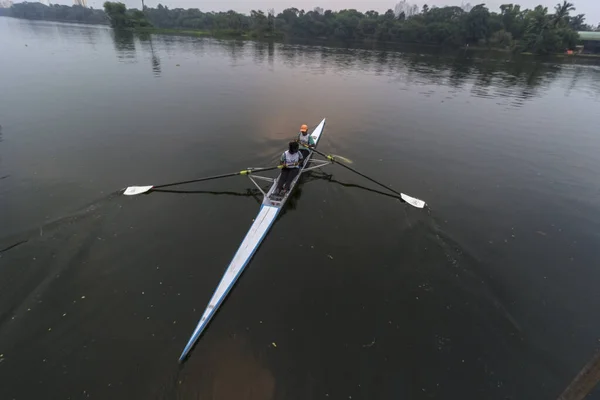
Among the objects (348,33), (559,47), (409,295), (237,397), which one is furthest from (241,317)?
(348,33)

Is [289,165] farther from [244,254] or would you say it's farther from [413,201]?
[413,201]

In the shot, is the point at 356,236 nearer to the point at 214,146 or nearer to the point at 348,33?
the point at 214,146

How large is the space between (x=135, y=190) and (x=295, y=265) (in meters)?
8.71

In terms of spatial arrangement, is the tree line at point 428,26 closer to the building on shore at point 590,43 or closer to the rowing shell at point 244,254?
the building on shore at point 590,43

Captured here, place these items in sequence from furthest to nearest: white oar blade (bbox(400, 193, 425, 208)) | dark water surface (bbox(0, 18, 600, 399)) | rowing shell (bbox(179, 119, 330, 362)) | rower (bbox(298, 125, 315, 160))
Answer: rower (bbox(298, 125, 315, 160)) < white oar blade (bbox(400, 193, 425, 208)) < rowing shell (bbox(179, 119, 330, 362)) < dark water surface (bbox(0, 18, 600, 399))

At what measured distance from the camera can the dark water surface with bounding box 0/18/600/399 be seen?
7590 millimetres

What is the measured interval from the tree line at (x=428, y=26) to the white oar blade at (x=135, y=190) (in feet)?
400

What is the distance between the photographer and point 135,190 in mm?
14055

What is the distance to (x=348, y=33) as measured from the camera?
425 ft

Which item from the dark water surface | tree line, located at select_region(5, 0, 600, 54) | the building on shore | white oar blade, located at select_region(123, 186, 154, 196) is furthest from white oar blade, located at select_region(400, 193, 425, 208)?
the building on shore

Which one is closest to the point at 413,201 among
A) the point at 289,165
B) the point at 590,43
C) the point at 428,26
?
the point at 289,165

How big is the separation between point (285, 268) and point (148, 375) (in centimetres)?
500

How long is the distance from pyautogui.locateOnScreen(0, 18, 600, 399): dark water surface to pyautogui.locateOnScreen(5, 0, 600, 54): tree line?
102 metres

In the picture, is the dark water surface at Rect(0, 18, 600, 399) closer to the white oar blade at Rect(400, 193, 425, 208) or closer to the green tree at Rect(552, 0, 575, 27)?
the white oar blade at Rect(400, 193, 425, 208)
